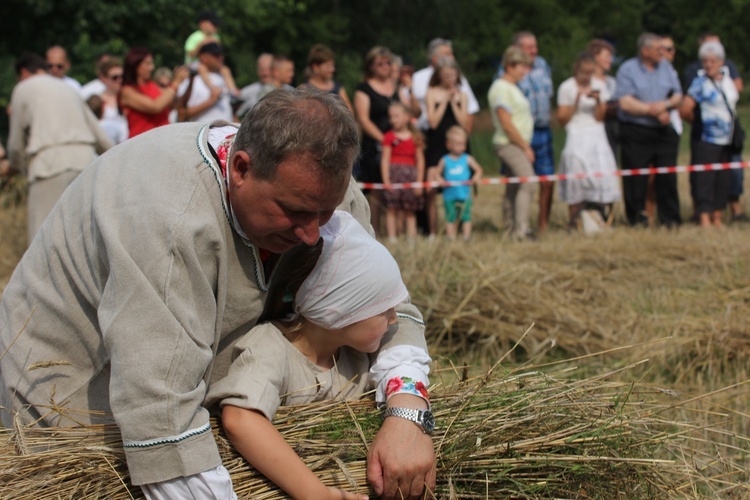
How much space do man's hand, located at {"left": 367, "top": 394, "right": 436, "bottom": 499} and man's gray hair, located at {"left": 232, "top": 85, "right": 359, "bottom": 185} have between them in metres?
0.73

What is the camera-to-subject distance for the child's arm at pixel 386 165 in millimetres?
8273

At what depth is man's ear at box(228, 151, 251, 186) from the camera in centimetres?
232

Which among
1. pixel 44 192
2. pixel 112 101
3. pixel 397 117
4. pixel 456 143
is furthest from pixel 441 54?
pixel 44 192

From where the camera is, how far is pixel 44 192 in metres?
6.68

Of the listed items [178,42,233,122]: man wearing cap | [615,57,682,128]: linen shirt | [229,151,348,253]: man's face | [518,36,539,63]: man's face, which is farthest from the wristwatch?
[518,36,539,63]: man's face

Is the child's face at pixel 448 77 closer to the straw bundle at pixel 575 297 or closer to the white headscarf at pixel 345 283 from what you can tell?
the straw bundle at pixel 575 297

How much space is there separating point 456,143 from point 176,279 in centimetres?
635

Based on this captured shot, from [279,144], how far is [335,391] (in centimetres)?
91

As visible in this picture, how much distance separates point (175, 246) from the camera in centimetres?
228

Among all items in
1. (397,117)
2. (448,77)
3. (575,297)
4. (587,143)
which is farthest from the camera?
(587,143)

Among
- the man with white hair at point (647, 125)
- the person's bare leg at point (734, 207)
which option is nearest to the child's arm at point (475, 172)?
the man with white hair at point (647, 125)

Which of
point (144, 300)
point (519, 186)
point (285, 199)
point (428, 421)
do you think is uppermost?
point (285, 199)

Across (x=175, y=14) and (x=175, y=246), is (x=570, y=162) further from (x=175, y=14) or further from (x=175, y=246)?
(x=175, y=14)

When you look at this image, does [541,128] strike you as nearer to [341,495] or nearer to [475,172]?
[475,172]
